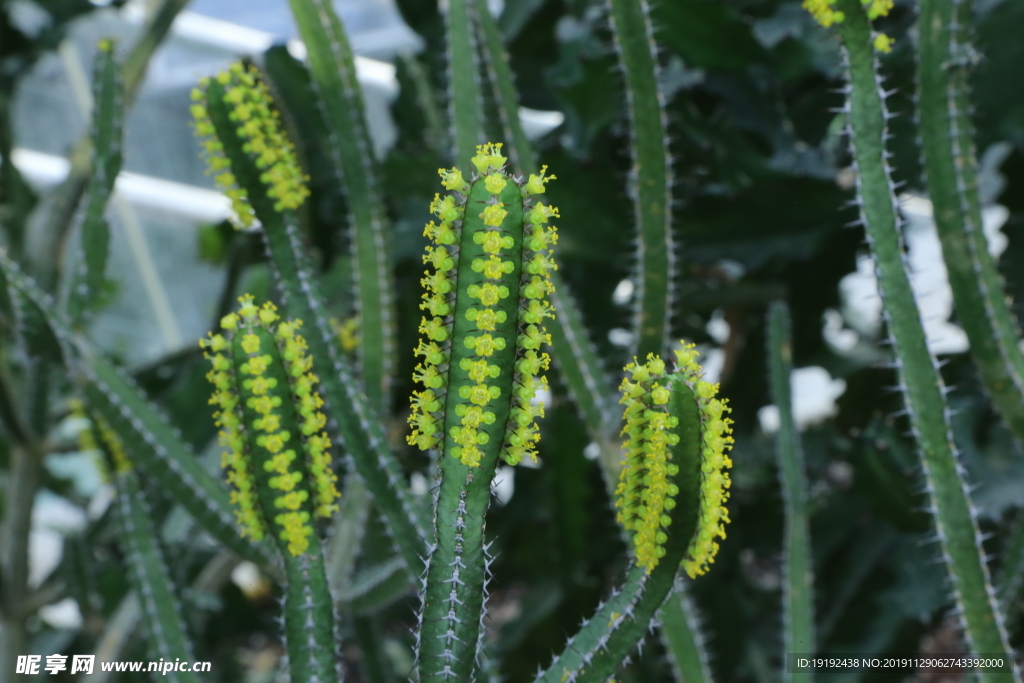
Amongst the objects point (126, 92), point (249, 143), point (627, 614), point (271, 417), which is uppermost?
point (126, 92)

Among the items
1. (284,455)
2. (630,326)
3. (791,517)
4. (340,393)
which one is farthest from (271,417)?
(630,326)

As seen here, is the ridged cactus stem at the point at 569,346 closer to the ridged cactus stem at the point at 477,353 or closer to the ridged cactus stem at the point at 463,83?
the ridged cactus stem at the point at 463,83

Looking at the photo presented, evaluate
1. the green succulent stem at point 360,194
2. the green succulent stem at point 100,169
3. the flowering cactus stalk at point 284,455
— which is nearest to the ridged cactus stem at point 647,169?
the green succulent stem at point 360,194

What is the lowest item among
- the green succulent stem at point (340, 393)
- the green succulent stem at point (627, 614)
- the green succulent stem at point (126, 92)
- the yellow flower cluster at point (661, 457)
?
the green succulent stem at point (627, 614)

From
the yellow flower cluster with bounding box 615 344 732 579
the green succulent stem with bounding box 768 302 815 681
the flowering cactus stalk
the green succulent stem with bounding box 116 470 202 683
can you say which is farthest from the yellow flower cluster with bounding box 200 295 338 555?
the green succulent stem with bounding box 768 302 815 681

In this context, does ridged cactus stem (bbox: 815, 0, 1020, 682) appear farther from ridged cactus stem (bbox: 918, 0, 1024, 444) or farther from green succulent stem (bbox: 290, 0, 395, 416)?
green succulent stem (bbox: 290, 0, 395, 416)

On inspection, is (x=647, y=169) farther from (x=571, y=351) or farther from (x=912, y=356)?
(x=912, y=356)

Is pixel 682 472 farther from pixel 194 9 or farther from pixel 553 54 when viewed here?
pixel 194 9
